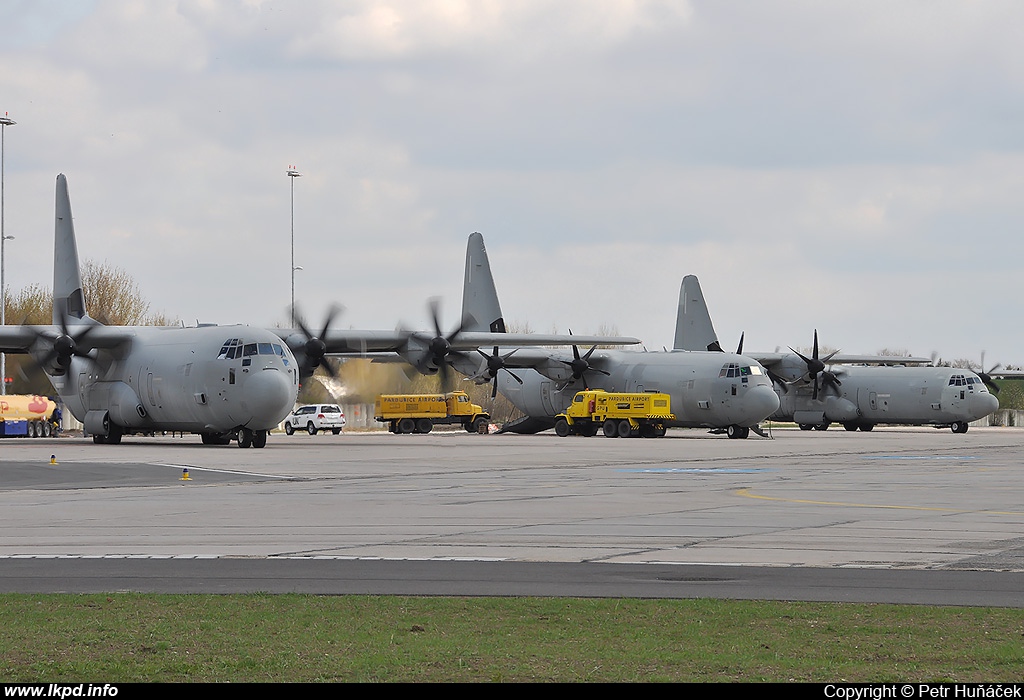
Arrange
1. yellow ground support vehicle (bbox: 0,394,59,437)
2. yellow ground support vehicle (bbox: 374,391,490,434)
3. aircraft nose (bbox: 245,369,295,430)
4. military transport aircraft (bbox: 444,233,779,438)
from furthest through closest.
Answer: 1. yellow ground support vehicle (bbox: 374,391,490,434)
2. yellow ground support vehicle (bbox: 0,394,59,437)
3. military transport aircraft (bbox: 444,233,779,438)
4. aircraft nose (bbox: 245,369,295,430)

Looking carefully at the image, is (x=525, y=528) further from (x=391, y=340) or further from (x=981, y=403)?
(x=981, y=403)

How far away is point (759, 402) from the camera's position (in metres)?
57.1

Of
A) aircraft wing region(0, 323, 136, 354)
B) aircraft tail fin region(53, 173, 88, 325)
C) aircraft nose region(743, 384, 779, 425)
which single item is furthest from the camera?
aircraft nose region(743, 384, 779, 425)

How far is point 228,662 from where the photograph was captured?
7766mm

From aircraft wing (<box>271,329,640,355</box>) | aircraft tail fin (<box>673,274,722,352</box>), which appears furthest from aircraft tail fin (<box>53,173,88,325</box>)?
aircraft tail fin (<box>673,274,722,352</box>)

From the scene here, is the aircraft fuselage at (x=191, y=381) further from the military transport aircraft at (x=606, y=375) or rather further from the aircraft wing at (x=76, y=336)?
the military transport aircraft at (x=606, y=375)

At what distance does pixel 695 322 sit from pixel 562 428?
543 inches

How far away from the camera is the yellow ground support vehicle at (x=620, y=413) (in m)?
58.9

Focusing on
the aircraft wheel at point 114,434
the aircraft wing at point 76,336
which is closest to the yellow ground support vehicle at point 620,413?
the aircraft wheel at point 114,434

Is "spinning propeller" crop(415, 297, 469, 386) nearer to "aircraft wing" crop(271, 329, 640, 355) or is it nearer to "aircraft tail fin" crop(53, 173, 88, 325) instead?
"aircraft wing" crop(271, 329, 640, 355)

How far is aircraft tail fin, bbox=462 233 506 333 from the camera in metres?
70.0

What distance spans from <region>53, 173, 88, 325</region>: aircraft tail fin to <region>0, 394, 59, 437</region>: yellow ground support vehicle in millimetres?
20892

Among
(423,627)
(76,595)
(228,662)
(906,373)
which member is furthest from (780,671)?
(906,373)

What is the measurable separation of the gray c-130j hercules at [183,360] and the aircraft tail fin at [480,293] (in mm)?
14657
